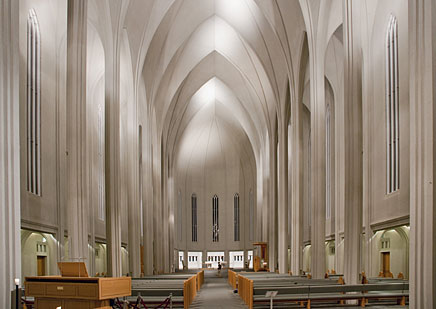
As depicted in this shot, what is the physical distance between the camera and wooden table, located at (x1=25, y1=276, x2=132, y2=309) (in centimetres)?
782

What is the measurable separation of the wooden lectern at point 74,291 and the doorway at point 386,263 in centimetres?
1465

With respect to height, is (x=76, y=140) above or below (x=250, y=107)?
below

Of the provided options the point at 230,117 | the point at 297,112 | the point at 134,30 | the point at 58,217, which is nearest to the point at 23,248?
the point at 58,217

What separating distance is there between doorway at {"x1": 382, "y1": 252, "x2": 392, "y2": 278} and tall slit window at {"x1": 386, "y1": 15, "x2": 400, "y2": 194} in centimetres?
338

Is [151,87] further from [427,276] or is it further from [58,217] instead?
[427,276]

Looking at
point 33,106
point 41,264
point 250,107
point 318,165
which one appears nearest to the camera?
point 33,106

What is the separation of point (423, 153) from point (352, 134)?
591 centimetres

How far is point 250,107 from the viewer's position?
3759 cm

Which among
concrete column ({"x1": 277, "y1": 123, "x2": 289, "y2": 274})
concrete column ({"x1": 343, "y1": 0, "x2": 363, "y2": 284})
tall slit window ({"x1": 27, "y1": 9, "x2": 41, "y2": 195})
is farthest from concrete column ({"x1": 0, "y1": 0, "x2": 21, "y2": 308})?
concrete column ({"x1": 277, "y1": 123, "x2": 289, "y2": 274})

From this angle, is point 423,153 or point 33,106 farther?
point 33,106

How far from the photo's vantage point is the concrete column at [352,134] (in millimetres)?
14086

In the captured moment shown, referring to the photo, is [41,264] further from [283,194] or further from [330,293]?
[283,194]

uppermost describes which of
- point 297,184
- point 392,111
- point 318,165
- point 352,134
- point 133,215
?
point 392,111

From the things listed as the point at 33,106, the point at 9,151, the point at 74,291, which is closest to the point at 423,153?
the point at 74,291
